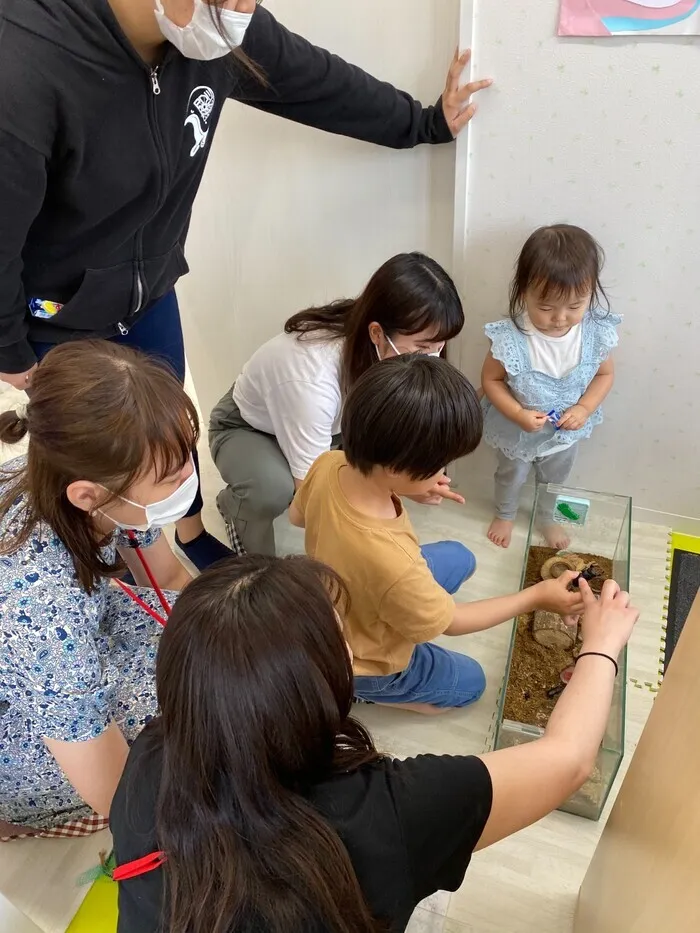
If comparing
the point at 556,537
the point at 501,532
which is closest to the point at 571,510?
the point at 556,537

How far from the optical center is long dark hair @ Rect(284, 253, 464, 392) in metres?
1.13

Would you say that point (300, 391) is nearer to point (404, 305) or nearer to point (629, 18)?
point (404, 305)

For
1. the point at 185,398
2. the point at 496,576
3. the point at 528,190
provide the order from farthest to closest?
the point at 496,576
the point at 528,190
the point at 185,398

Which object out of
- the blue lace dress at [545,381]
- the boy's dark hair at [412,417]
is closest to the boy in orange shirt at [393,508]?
the boy's dark hair at [412,417]

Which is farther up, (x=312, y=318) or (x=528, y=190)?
(x=528, y=190)

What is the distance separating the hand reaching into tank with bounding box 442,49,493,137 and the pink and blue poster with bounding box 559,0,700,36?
16 centimetres

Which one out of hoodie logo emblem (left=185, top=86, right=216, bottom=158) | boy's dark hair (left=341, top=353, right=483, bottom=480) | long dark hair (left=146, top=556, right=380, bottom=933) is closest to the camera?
long dark hair (left=146, top=556, right=380, bottom=933)

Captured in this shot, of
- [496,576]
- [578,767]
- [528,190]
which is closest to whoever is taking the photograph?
[578,767]

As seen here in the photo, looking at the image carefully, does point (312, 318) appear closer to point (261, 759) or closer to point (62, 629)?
point (62, 629)

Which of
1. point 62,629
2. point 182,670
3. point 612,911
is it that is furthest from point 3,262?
point 612,911

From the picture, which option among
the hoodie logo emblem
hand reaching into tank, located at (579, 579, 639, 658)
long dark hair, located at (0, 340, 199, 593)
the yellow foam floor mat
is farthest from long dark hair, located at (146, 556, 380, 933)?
the hoodie logo emblem

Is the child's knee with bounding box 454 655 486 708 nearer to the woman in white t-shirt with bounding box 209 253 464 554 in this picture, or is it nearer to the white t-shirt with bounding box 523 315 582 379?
the woman in white t-shirt with bounding box 209 253 464 554

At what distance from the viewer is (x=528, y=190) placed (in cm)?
128

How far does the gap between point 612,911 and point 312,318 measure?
1.07 m
